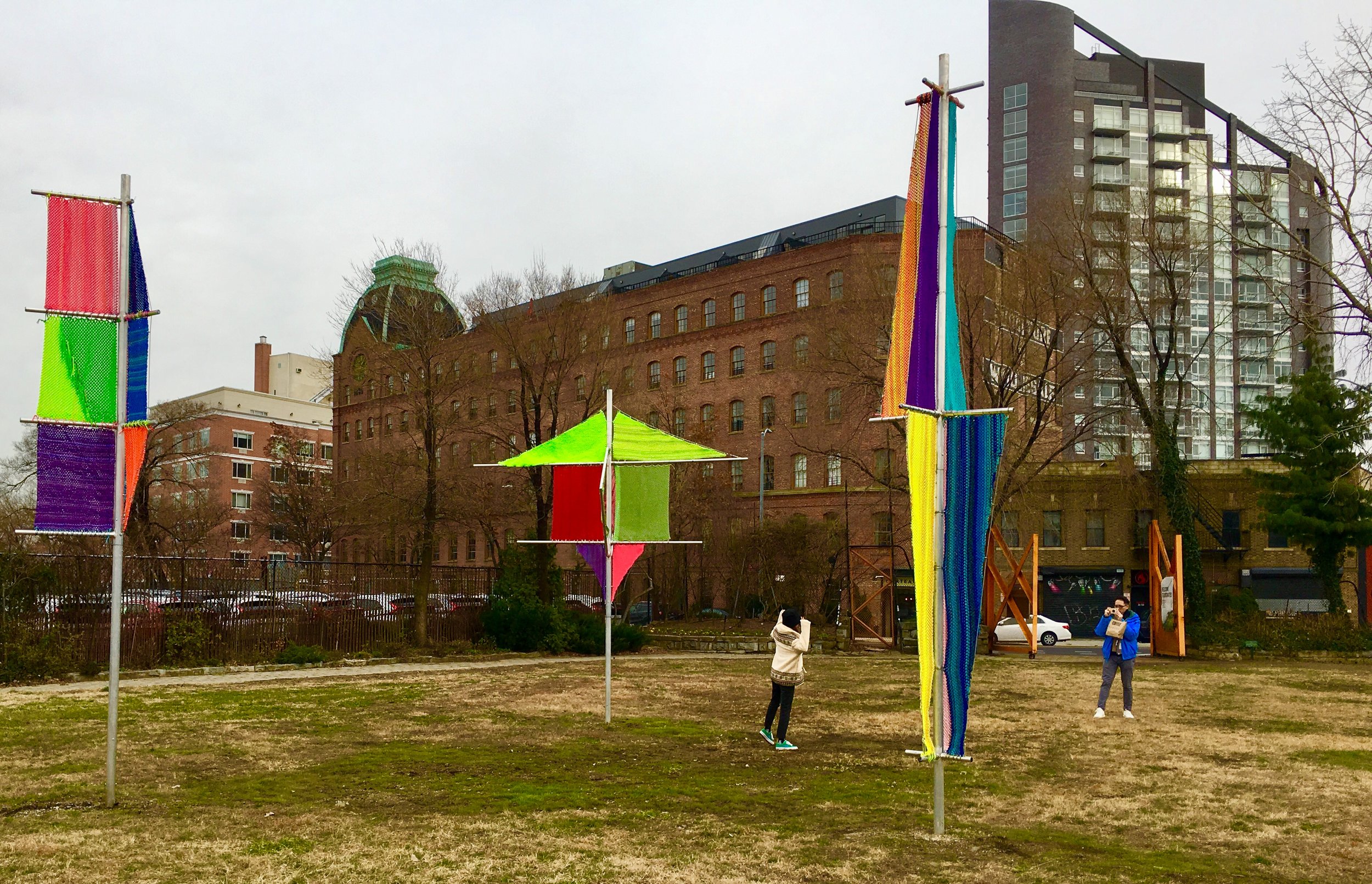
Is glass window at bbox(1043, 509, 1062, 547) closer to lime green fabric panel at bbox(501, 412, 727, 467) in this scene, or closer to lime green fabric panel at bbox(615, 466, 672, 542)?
lime green fabric panel at bbox(501, 412, 727, 467)

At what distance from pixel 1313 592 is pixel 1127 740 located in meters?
47.0

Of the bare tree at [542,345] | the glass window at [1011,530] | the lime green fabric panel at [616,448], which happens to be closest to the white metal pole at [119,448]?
the lime green fabric panel at [616,448]

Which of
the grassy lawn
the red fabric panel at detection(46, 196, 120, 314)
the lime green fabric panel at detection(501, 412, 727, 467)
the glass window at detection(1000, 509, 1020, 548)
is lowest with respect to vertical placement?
the grassy lawn

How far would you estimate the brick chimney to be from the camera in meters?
108

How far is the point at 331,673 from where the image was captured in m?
23.8

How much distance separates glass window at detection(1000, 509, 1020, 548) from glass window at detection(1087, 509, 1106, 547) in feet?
12.4

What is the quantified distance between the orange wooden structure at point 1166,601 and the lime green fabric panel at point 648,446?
54.7ft

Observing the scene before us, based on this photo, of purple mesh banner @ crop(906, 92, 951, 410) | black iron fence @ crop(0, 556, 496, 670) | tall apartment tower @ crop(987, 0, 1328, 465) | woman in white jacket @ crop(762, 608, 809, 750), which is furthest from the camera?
tall apartment tower @ crop(987, 0, 1328, 465)

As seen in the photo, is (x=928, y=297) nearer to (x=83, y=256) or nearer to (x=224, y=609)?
(x=83, y=256)

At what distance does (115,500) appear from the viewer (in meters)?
9.40

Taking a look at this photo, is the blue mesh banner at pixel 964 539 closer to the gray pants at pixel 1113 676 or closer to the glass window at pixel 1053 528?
the gray pants at pixel 1113 676

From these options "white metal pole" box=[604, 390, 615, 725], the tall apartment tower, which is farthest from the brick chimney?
"white metal pole" box=[604, 390, 615, 725]

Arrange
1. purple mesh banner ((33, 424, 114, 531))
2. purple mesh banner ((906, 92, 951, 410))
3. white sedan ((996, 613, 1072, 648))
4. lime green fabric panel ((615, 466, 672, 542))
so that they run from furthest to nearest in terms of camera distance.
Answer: white sedan ((996, 613, 1072, 648))
lime green fabric panel ((615, 466, 672, 542))
purple mesh banner ((33, 424, 114, 531))
purple mesh banner ((906, 92, 951, 410))

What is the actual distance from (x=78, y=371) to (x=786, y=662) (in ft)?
26.2
